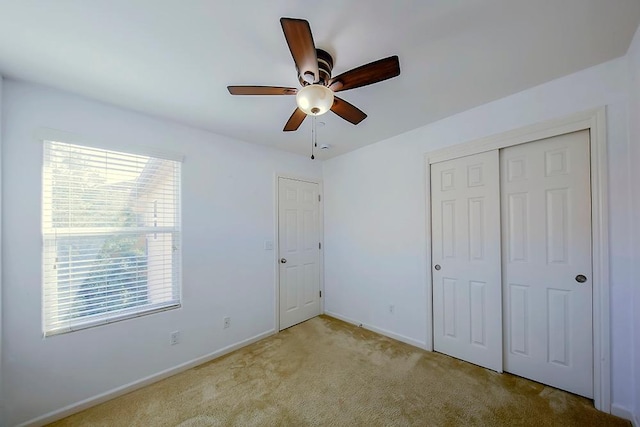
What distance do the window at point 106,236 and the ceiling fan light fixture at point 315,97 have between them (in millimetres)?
1700

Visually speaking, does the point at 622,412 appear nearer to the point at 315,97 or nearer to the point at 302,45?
the point at 315,97

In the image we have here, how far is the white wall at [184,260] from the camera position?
167 centimetres

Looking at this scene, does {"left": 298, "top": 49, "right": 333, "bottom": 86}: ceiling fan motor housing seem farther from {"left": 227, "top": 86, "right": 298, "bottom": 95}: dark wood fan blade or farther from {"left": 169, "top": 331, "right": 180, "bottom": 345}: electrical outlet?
{"left": 169, "top": 331, "right": 180, "bottom": 345}: electrical outlet

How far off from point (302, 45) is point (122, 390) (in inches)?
113

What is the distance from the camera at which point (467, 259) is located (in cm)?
237

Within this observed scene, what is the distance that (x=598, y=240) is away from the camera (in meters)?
1.72

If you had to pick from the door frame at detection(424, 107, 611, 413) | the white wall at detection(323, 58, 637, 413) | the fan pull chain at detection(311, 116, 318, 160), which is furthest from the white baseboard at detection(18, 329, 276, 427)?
the door frame at detection(424, 107, 611, 413)

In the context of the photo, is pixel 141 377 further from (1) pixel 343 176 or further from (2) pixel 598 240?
(2) pixel 598 240

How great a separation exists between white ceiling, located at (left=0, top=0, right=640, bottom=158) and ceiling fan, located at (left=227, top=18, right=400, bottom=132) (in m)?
0.22

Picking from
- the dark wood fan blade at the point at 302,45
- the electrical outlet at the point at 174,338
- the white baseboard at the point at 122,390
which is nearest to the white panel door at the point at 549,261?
the dark wood fan blade at the point at 302,45

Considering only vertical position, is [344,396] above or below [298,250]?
below

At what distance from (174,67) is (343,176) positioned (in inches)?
92.8

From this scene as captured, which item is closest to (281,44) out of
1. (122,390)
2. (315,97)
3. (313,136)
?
(315,97)

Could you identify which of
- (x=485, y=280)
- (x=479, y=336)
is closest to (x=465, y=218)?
(x=485, y=280)
